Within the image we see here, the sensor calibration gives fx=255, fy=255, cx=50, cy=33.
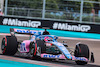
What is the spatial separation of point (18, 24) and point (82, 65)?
11147 millimetres

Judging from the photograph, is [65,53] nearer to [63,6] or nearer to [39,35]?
[39,35]

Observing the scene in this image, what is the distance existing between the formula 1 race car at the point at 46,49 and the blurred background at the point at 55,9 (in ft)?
33.0

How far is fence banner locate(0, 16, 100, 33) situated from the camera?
58.7 ft

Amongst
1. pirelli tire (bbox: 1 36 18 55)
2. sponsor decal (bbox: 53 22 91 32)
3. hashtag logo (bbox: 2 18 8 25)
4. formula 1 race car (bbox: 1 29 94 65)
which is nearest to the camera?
formula 1 race car (bbox: 1 29 94 65)

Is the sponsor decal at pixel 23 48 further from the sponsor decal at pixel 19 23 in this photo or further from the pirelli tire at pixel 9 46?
the sponsor decal at pixel 19 23

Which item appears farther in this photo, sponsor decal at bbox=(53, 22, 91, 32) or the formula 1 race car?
sponsor decal at bbox=(53, 22, 91, 32)

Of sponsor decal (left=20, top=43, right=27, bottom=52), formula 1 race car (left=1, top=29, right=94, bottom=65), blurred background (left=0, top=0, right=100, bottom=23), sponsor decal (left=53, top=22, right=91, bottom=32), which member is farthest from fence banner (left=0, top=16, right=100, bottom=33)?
sponsor decal (left=20, top=43, right=27, bottom=52)

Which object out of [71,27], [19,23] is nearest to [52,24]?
[71,27]

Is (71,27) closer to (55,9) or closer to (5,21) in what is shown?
(55,9)

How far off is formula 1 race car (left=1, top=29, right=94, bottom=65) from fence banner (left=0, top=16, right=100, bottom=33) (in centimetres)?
916

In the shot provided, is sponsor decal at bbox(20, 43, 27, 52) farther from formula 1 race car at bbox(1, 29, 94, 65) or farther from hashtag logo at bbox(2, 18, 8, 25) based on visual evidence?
hashtag logo at bbox(2, 18, 8, 25)

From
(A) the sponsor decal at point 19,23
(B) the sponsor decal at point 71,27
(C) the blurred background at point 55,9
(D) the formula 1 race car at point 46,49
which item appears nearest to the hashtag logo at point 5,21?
(A) the sponsor decal at point 19,23

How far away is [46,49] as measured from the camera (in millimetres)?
7945

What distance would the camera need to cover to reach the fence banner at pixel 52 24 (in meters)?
17.9
